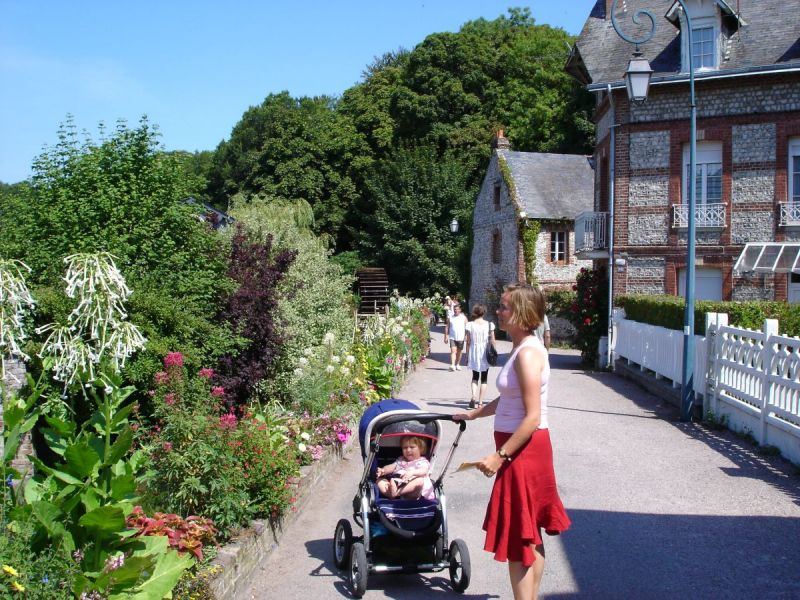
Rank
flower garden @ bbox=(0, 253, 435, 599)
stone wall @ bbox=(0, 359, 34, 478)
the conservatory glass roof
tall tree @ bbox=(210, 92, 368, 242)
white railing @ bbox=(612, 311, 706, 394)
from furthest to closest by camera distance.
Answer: tall tree @ bbox=(210, 92, 368, 242)
the conservatory glass roof
white railing @ bbox=(612, 311, 706, 394)
stone wall @ bbox=(0, 359, 34, 478)
flower garden @ bbox=(0, 253, 435, 599)

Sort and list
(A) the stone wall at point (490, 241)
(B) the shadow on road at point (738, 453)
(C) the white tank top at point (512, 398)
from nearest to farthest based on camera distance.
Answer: (C) the white tank top at point (512, 398) < (B) the shadow on road at point (738, 453) < (A) the stone wall at point (490, 241)

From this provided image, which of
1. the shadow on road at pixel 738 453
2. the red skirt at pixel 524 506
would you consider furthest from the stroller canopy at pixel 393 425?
the shadow on road at pixel 738 453

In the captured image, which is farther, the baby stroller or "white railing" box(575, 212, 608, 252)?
"white railing" box(575, 212, 608, 252)

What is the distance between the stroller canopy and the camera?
18.9 feet

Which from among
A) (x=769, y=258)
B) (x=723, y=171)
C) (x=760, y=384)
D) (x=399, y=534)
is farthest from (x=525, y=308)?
(x=723, y=171)

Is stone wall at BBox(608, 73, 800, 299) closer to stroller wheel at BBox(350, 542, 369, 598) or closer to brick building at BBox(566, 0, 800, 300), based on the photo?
brick building at BBox(566, 0, 800, 300)

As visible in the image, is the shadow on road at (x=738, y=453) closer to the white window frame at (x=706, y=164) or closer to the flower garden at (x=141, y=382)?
the flower garden at (x=141, y=382)

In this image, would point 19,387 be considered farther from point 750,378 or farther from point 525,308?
point 750,378


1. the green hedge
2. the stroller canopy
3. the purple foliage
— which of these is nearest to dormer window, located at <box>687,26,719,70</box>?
the green hedge

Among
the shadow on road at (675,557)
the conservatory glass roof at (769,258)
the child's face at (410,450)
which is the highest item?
the conservatory glass roof at (769,258)

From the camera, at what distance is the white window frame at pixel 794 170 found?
2083 cm

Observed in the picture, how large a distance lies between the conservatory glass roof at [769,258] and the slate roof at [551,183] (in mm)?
13664

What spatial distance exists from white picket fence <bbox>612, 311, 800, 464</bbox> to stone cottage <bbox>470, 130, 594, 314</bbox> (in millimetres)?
19349

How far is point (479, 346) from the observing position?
13.5 meters
